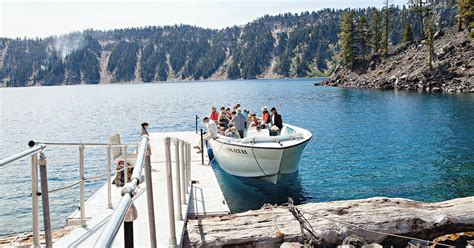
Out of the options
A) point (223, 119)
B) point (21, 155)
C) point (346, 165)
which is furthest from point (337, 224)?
point (223, 119)

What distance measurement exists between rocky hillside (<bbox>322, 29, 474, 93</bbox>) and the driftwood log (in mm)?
62360

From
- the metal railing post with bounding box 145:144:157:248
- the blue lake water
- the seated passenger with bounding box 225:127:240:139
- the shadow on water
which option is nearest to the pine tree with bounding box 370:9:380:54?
the blue lake water

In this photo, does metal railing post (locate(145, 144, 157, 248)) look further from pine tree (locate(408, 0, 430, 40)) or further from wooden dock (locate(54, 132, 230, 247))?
pine tree (locate(408, 0, 430, 40))

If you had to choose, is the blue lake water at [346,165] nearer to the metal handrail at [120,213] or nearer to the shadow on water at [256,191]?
the shadow on water at [256,191]

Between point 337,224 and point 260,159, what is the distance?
813 cm

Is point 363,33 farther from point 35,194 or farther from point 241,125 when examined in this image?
point 35,194

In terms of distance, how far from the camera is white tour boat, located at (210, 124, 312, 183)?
597 inches

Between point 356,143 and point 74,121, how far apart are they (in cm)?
3747

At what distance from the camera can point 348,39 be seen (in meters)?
98.8

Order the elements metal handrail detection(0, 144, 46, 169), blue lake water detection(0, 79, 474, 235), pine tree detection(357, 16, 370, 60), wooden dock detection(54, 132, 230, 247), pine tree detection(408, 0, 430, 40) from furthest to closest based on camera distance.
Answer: pine tree detection(357, 16, 370, 60) → pine tree detection(408, 0, 430, 40) → blue lake water detection(0, 79, 474, 235) → wooden dock detection(54, 132, 230, 247) → metal handrail detection(0, 144, 46, 169)

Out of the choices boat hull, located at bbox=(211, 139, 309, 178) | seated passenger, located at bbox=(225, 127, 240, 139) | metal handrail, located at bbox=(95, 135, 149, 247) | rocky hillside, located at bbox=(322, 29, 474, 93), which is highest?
rocky hillside, located at bbox=(322, 29, 474, 93)

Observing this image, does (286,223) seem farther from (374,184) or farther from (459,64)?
(459,64)

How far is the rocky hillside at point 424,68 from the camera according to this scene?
2672 inches

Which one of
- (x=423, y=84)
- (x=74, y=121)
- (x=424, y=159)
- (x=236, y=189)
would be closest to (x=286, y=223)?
(x=236, y=189)
